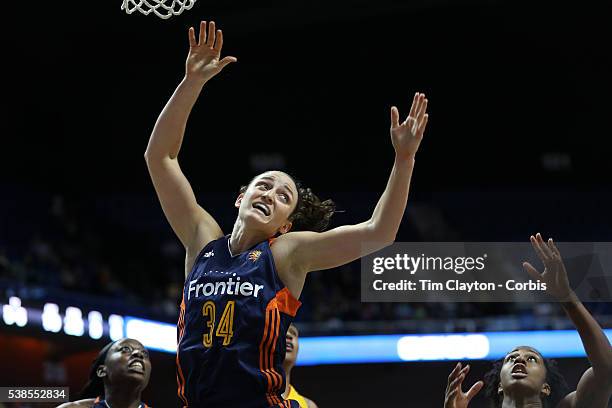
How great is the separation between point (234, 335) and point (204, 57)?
115 cm

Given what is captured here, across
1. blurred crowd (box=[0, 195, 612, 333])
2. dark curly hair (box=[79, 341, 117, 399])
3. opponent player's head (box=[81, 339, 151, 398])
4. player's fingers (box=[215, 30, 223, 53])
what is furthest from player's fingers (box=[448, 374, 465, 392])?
blurred crowd (box=[0, 195, 612, 333])

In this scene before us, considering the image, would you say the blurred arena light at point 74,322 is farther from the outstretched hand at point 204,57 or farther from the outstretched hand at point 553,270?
the outstretched hand at point 204,57

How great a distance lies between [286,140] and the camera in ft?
58.0

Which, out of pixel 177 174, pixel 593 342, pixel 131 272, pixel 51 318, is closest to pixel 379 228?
pixel 177 174

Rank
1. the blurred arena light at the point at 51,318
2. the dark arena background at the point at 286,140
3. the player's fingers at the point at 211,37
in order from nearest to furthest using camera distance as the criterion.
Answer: the player's fingers at the point at 211,37, the blurred arena light at the point at 51,318, the dark arena background at the point at 286,140

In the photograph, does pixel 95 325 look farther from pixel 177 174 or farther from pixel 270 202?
pixel 270 202

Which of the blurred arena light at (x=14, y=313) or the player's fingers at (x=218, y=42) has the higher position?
the blurred arena light at (x=14, y=313)

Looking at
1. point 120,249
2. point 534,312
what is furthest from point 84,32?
point 534,312

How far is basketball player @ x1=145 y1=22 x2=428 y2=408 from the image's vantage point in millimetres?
3230

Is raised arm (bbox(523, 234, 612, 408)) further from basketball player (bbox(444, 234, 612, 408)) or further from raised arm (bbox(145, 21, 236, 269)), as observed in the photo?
raised arm (bbox(145, 21, 236, 269))

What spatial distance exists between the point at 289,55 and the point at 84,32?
3234 millimetres

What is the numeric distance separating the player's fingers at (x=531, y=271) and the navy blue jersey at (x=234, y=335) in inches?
Result: 71.3
